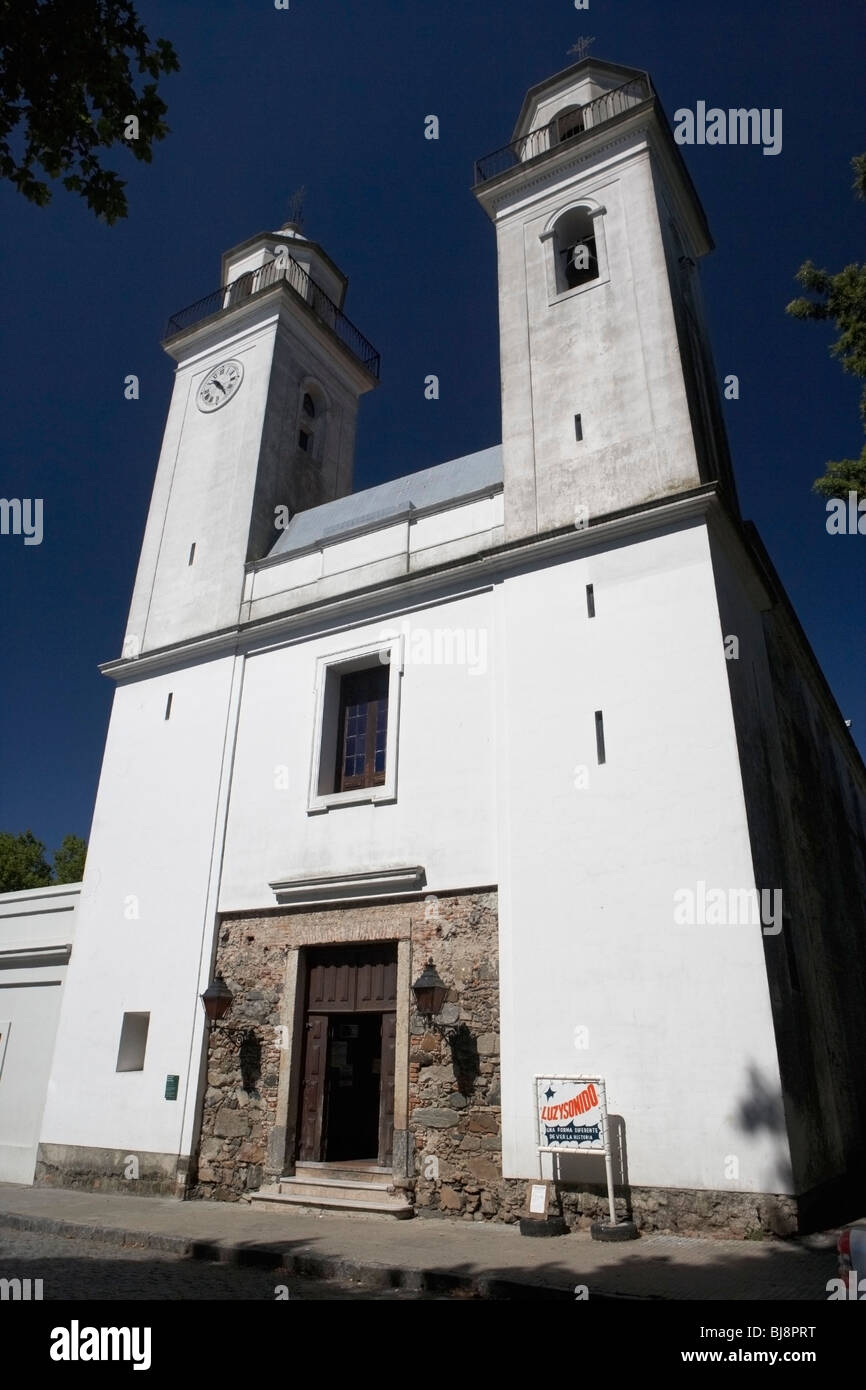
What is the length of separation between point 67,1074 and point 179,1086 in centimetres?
222

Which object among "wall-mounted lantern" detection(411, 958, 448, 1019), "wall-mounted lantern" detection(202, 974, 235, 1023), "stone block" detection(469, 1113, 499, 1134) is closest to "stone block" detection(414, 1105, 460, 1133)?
"stone block" detection(469, 1113, 499, 1134)

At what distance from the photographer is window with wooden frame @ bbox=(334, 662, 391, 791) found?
12.1m

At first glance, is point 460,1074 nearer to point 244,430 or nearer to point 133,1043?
point 133,1043

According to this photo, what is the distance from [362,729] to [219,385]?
915 centimetres

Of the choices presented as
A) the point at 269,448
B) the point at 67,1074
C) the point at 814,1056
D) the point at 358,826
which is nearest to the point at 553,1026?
the point at 814,1056

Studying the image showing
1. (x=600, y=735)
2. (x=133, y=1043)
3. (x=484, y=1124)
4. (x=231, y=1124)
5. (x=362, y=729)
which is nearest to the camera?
(x=484, y=1124)

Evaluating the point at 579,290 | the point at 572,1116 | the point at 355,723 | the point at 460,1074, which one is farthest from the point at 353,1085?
the point at 579,290

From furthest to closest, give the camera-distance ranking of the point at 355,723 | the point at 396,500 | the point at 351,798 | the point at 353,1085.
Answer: the point at 396,500 → the point at 355,723 → the point at 353,1085 → the point at 351,798

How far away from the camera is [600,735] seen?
9.88m

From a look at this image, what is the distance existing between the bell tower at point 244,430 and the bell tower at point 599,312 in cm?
499

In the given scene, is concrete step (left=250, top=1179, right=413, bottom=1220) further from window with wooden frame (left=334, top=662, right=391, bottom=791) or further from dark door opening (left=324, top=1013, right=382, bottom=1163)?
window with wooden frame (left=334, top=662, right=391, bottom=791)

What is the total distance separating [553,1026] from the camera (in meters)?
8.91

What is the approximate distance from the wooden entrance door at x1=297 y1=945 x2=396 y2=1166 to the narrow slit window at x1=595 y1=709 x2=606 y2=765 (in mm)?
3643

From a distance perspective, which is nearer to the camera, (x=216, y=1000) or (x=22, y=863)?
(x=216, y=1000)
